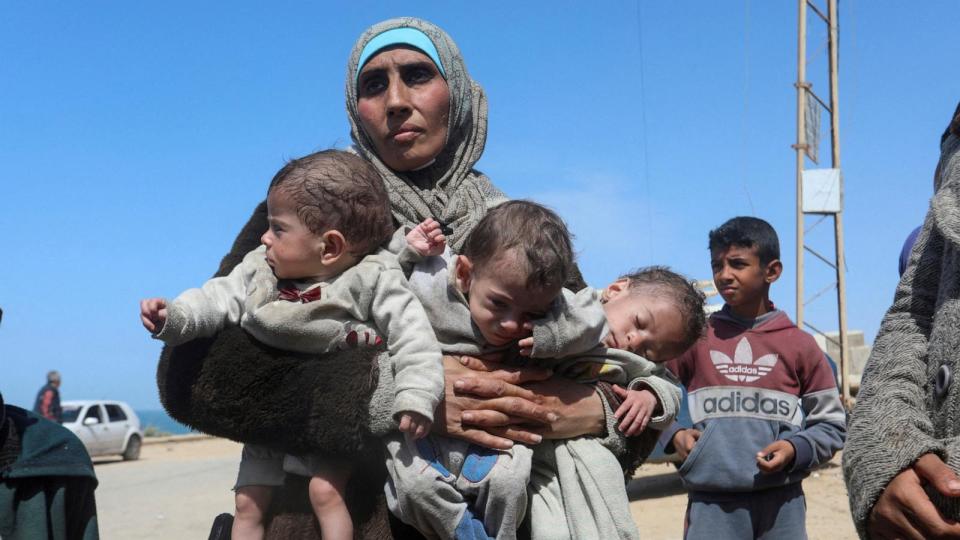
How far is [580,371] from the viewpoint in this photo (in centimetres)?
269

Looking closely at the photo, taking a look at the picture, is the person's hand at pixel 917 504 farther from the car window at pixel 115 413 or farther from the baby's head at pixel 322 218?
the car window at pixel 115 413

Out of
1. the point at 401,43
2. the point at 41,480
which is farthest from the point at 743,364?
the point at 41,480

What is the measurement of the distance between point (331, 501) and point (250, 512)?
0.26 metres

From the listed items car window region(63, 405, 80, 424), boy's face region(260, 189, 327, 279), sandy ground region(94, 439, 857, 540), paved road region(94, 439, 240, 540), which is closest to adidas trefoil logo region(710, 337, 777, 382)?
boy's face region(260, 189, 327, 279)

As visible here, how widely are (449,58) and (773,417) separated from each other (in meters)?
2.67

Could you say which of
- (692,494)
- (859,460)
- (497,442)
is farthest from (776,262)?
(497,442)

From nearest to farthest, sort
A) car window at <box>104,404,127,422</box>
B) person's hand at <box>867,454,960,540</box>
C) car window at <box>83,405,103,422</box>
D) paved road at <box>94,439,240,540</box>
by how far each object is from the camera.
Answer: person's hand at <box>867,454,960,540</box>, paved road at <box>94,439,240,540</box>, car window at <box>83,405,103,422</box>, car window at <box>104,404,127,422</box>

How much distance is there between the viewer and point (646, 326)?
2918 millimetres

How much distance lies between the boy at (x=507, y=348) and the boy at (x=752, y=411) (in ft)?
6.84

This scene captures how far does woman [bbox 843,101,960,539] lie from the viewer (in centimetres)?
225

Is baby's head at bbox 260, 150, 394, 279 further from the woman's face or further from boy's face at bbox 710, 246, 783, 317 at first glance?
boy's face at bbox 710, 246, 783, 317

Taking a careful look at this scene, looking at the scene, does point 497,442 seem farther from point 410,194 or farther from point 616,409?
point 410,194

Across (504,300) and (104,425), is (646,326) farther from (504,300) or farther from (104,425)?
(104,425)

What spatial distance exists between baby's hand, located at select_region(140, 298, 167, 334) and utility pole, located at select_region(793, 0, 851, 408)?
43.1 feet
